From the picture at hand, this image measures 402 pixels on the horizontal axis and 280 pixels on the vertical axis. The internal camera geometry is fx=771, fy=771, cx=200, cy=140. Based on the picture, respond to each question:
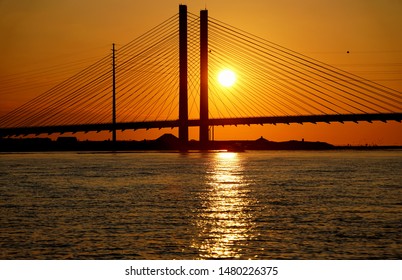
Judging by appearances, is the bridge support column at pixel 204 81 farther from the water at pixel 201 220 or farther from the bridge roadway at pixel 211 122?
the water at pixel 201 220

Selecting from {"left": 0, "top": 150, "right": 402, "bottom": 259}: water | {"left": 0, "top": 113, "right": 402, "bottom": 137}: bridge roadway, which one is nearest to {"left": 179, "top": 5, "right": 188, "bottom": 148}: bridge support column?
{"left": 0, "top": 113, "right": 402, "bottom": 137}: bridge roadway

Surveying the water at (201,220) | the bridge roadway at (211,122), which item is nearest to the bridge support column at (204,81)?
the bridge roadway at (211,122)

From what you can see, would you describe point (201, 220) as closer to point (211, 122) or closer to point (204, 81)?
point (211, 122)

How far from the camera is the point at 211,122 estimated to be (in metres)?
64.2

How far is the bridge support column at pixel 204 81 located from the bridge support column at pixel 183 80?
4.59ft

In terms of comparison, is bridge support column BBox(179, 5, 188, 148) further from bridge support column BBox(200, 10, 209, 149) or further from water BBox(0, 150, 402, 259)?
water BBox(0, 150, 402, 259)

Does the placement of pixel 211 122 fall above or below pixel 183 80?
below

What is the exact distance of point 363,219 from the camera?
20.2m

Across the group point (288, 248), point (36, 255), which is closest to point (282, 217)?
point (288, 248)

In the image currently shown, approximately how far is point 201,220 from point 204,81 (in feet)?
151

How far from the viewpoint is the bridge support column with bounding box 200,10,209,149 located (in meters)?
64.0

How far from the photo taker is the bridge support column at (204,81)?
64.0 m

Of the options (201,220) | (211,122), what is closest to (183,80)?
(211,122)
